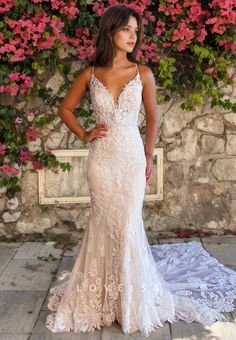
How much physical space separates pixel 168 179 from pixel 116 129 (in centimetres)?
172

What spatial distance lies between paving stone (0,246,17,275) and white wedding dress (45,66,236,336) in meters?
1.03

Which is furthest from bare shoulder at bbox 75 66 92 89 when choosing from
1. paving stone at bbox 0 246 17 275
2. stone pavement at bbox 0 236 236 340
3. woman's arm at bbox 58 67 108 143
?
paving stone at bbox 0 246 17 275

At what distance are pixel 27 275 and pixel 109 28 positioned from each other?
190cm

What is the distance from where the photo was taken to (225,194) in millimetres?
4520

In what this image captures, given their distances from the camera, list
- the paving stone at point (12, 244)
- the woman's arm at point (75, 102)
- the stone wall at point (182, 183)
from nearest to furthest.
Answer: the woman's arm at point (75, 102), the paving stone at point (12, 244), the stone wall at point (182, 183)

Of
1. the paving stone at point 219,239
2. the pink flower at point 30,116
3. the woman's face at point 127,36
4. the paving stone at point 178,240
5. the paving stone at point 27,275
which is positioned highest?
the woman's face at point 127,36

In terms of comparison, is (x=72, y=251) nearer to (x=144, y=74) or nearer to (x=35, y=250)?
(x=35, y=250)

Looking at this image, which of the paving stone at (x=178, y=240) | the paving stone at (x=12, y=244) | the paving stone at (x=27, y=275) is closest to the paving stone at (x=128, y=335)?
the paving stone at (x=27, y=275)

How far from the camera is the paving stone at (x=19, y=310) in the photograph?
285cm

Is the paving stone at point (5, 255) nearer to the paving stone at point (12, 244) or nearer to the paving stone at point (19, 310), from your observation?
the paving stone at point (12, 244)

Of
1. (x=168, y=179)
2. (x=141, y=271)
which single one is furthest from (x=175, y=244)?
(x=141, y=271)

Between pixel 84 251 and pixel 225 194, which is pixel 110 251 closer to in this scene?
pixel 84 251

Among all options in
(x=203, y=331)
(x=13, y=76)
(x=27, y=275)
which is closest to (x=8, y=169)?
(x=13, y=76)

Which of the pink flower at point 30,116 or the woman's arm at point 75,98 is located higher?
the woman's arm at point 75,98
